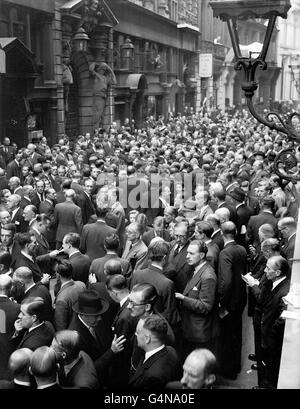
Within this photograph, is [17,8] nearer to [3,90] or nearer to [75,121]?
[3,90]

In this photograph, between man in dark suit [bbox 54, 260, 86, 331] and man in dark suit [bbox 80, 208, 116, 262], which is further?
man in dark suit [bbox 80, 208, 116, 262]

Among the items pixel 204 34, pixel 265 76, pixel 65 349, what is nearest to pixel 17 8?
pixel 65 349

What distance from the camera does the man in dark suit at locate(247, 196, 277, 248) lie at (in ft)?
26.5

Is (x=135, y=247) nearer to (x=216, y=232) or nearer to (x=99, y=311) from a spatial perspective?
(x=216, y=232)

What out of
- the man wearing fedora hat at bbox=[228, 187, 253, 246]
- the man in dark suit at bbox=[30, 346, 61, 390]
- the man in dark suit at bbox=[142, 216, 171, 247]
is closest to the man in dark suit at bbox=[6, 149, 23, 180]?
the man wearing fedora hat at bbox=[228, 187, 253, 246]

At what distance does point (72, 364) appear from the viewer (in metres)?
4.11

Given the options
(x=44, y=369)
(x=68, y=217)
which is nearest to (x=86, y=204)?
(x=68, y=217)

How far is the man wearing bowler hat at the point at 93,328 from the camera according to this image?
15.5 ft

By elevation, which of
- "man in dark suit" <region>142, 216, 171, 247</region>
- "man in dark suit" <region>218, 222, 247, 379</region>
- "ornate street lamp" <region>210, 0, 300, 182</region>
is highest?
"ornate street lamp" <region>210, 0, 300, 182</region>

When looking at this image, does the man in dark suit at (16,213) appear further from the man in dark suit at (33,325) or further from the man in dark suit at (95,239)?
the man in dark suit at (33,325)

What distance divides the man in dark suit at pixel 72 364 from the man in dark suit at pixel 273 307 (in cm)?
189

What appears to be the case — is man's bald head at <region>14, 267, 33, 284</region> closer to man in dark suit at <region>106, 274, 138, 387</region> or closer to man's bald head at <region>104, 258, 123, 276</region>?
man's bald head at <region>104, 258, 123, 276</region>

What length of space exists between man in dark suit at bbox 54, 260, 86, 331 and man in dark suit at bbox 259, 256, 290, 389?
1743mm

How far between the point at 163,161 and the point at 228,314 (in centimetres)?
738
